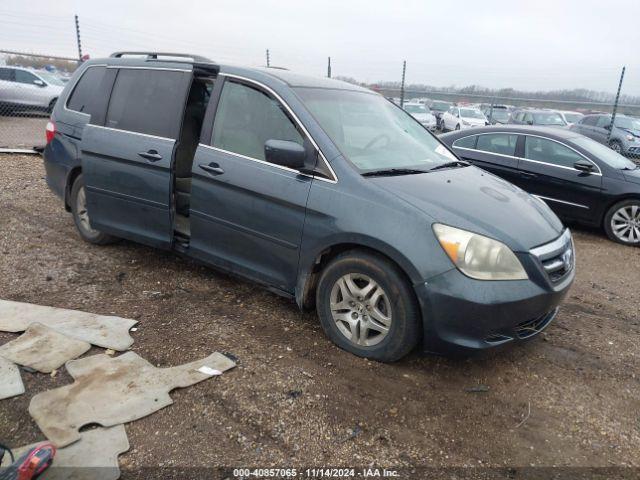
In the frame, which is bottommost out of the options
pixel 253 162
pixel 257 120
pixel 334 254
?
pixel 334 254

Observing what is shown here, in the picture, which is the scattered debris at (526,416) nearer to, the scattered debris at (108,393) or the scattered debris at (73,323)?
the scattered debris at (108,393)

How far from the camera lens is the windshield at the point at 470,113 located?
2052 cm

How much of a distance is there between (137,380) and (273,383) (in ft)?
2.57

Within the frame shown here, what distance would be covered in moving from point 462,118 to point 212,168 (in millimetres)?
18512

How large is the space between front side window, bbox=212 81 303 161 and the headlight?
1.26 meters

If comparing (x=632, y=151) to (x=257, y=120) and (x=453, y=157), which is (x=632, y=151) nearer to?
(x=453, y=157)

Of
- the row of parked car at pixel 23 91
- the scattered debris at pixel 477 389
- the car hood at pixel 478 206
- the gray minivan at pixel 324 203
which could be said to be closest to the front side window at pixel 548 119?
the gray minivan at pixel 324 203

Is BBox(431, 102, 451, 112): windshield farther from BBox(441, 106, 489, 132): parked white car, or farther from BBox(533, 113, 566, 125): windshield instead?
BBox(533, 113, 566, 125): windshield

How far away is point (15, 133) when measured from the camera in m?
12.5

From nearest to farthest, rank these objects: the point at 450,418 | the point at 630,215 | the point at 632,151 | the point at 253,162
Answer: the point at 450,418 → the point at 253,162 → the point at 630,215 → the point at 632,151

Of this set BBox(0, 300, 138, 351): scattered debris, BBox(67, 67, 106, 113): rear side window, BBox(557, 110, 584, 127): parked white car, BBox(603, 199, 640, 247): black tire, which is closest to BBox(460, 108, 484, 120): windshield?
BBox(557, 110, 584, 127): parked white car

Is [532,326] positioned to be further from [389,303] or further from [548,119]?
[548,119]

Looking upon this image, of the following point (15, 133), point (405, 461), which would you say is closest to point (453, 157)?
point (405, 461)

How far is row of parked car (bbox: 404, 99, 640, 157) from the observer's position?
14.9m
